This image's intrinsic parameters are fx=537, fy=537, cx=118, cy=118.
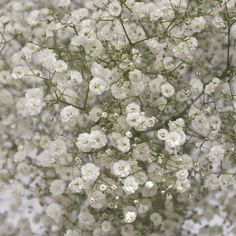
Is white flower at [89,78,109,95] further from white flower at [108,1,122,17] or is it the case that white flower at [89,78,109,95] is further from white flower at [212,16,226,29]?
white flower at [212,16,226,29]

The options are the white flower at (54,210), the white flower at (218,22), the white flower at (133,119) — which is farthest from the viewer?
the white flower at (54,210)

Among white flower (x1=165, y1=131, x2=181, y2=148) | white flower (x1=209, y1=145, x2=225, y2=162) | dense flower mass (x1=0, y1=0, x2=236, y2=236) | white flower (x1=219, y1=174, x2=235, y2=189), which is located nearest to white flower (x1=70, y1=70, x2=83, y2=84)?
dense flower mass (x1=0, y1=0, x2=236, y2=236)

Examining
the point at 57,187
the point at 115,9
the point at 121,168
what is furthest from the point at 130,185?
the point at 115,9

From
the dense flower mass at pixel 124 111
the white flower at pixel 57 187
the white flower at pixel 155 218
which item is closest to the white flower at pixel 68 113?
the dense flower mass at pixel 124 111

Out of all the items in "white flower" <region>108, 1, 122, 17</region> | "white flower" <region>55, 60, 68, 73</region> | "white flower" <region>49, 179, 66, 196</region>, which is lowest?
"white flower" <region>49, 179, 66, 196</region>

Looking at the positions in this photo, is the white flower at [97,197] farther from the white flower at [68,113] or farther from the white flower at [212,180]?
the white flower at [212,180]

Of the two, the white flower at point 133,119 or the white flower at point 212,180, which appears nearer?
the white flower at point 133,119

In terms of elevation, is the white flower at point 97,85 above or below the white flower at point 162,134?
above
